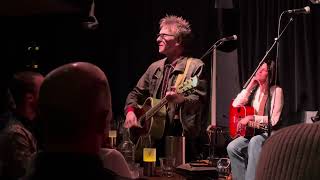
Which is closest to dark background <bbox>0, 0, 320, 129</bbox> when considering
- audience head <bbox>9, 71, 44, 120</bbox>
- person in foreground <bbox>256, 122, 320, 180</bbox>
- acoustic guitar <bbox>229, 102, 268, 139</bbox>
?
acoustic guitar <bbox>229, 102, 268, 139</bbox>

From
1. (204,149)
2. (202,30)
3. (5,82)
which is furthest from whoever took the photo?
(202,30)

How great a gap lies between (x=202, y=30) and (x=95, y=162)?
15.2 feet

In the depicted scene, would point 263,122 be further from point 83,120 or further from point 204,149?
point 83,120

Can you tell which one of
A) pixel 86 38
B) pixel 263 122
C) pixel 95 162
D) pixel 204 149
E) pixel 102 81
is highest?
pixel 86 38

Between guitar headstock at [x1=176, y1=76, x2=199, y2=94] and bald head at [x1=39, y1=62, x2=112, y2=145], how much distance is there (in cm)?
276

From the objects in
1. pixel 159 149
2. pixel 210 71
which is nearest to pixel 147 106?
pixel 159 149

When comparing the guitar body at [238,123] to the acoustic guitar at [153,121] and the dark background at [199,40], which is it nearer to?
the dark background at [199,40]

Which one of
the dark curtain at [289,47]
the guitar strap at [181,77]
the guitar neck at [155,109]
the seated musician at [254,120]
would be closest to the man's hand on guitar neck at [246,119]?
the seated musician at [254,120]

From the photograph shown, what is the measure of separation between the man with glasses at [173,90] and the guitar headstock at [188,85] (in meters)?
0.05

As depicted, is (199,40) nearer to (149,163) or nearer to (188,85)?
(188,85)

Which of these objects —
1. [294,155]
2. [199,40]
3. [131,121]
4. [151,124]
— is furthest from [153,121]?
[294,155]

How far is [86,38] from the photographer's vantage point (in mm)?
6055

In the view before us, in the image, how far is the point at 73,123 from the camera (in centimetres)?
133

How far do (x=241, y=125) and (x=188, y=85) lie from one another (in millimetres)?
1103
